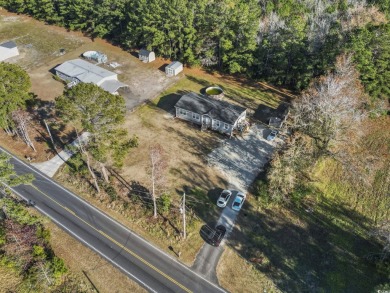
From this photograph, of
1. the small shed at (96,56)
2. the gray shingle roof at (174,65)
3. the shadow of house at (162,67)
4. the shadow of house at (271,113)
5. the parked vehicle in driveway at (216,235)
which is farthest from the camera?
the small shed at (96,56)

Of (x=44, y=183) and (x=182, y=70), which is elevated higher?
(x=182, y=70)

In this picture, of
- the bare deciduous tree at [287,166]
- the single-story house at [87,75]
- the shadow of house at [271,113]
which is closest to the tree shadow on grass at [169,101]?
the single-story house at [87,75]

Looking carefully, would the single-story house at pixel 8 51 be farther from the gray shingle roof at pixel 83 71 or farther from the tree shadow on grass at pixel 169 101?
the tree shadow on grass at pixel 169 101

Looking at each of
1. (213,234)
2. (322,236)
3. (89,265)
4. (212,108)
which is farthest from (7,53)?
(322,236)

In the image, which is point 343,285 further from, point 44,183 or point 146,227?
point 44,183

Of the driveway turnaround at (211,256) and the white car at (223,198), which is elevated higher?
the white car at (223,198)

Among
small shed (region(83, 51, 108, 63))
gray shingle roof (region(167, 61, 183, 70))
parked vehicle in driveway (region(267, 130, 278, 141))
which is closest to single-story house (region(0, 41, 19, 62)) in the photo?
small shed (region(83, 51, 108, 63))

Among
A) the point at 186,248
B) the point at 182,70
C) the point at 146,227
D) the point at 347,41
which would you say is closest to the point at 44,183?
the point at 146,227
